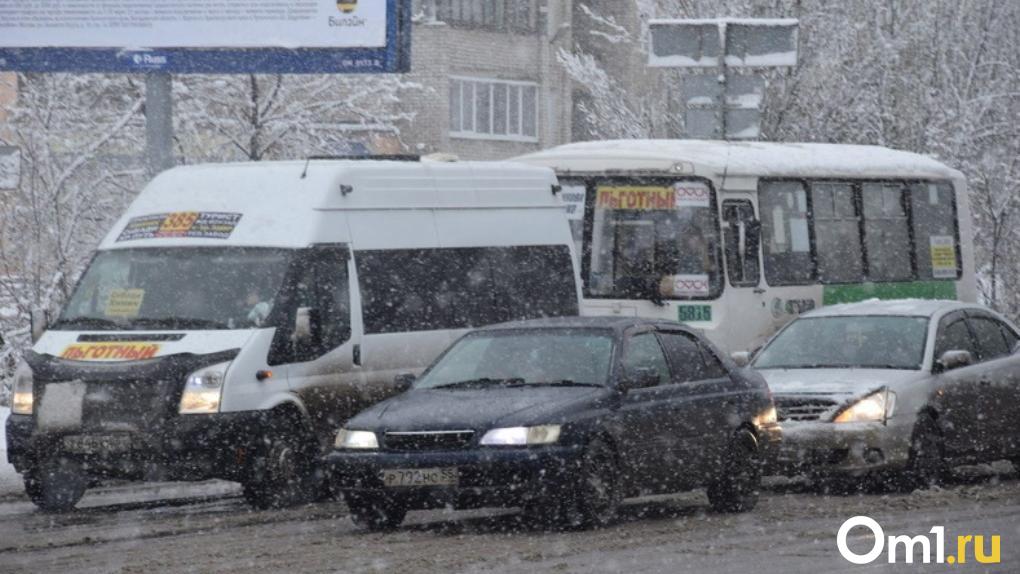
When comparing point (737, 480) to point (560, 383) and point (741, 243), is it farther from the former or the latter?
point (741, 243)

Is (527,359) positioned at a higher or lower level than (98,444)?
higher

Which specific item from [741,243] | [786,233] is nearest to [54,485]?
[741,243]

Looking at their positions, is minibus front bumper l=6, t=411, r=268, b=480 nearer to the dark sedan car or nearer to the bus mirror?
the bus mirror

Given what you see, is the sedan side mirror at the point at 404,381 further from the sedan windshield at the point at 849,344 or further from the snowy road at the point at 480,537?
the sedan windshield at the point at 849,344

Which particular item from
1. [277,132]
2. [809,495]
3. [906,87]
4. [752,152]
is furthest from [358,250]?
[906,87]

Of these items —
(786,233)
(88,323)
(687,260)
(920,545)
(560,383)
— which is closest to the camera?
(920,545)

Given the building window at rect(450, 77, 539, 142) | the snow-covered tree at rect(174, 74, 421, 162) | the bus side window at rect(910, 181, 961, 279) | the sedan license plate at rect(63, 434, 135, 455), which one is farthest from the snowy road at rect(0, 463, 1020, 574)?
the building window at rect(450, 77, 539, 142)

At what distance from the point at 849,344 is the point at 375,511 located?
5.48 meters

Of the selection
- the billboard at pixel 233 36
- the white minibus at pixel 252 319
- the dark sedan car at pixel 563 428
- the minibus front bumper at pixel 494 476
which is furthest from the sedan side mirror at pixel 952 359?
the billboard at pixel 233 36

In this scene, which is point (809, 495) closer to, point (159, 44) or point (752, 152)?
point (752, 152)

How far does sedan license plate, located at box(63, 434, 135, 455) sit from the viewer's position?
1460 cm

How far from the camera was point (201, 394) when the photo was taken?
1463cm

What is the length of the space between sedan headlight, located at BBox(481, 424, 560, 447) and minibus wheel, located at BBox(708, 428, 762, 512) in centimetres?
185

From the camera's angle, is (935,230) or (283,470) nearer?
(283,470)
